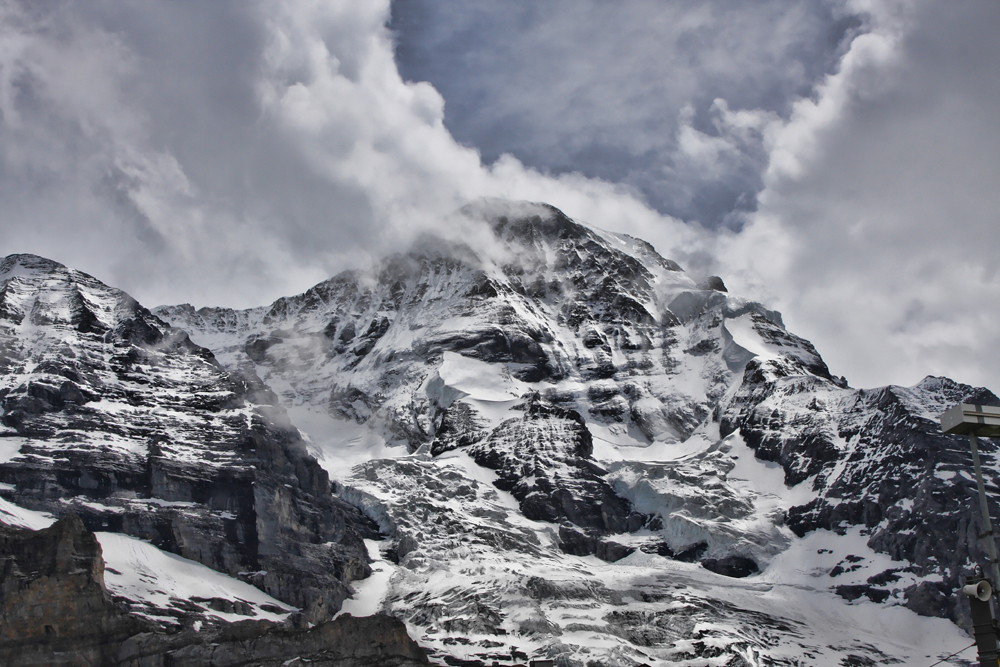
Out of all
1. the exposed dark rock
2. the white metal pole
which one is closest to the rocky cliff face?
the exposed dark rock

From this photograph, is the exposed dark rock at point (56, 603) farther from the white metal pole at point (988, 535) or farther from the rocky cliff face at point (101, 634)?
the white metal pole at point (988, 535)

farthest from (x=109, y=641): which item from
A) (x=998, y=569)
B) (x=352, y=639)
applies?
(x=998, y=569)

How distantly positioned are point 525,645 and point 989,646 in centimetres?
16912

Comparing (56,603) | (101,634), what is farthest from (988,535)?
(56,603)

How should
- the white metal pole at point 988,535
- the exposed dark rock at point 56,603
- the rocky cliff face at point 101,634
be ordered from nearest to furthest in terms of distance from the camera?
the white metal pole at point 988,535
the exposed dark rock at point 56,603
the rocky cliff face at point 101,634

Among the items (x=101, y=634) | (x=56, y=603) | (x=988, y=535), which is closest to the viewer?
(x=988, y=535)

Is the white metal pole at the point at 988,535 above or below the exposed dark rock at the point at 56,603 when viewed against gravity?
below

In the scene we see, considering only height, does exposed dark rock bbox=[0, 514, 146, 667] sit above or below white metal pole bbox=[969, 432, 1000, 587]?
above

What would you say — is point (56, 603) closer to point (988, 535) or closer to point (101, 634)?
point (101, 634)

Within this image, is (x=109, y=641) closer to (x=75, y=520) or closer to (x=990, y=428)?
(x=75, y=520)

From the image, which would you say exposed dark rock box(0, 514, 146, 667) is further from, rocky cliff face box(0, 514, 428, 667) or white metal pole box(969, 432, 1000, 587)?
white metal pole box(969, 432, 1000, 587)

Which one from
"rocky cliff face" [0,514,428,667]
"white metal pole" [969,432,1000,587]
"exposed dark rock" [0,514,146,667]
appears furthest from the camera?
"rocky cliff face" [0,514,428,667]

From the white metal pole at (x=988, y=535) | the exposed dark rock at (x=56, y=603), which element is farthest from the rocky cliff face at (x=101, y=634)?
the white metal pole at (x=988, y=535)

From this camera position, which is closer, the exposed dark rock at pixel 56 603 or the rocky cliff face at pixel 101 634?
the exposed dark rock at pixel 56 603
